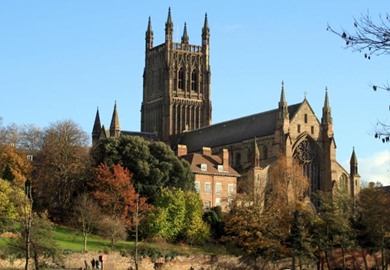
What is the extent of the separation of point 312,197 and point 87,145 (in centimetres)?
3538

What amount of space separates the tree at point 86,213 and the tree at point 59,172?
405 centimetres

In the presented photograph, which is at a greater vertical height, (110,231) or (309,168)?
(309,168)

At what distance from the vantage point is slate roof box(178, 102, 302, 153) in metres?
114

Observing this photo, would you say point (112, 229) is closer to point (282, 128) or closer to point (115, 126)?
point (282, 128)

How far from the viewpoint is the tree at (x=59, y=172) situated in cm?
7656

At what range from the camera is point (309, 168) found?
4429 inches

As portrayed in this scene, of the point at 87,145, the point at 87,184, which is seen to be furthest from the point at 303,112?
the point at 87,184

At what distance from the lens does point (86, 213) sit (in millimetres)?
68750

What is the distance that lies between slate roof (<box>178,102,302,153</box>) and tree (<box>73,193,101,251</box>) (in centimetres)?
4438

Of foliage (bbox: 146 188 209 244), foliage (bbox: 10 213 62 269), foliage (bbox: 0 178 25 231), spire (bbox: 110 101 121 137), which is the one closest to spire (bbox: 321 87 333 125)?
spire (bbox: 110 101 121 137)

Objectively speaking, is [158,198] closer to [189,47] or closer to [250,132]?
[250,132]

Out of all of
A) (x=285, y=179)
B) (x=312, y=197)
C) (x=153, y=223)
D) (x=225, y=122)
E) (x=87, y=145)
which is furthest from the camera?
(x=225, y=122)

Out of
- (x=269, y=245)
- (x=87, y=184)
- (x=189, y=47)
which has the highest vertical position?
(x=189, y=47)

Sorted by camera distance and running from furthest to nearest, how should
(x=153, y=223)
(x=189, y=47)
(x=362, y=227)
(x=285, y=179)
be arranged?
(x=189, y=47) → (x=285, y=179) → (x=153, y=223) → (x=362, y=227)
